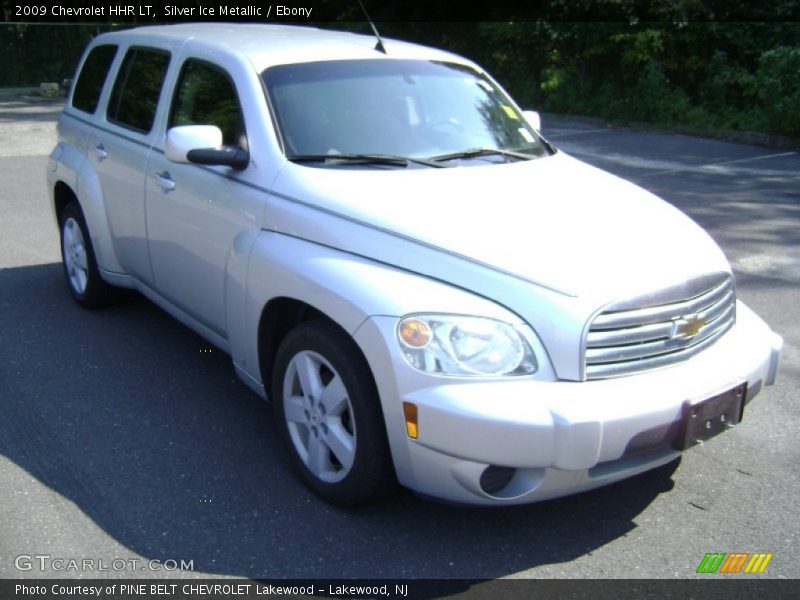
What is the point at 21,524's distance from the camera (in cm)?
357

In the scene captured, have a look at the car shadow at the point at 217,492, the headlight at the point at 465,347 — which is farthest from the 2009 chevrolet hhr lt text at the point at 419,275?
the car shadow at the point at 217,492

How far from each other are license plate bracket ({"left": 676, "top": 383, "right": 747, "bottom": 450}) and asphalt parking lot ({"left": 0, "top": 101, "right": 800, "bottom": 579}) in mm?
450

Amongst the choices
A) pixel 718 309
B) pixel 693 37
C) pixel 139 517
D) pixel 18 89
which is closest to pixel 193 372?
pixel 139 517

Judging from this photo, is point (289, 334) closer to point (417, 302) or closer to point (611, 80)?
point (417, 302)

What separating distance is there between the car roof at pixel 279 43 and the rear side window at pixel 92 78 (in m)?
0.34

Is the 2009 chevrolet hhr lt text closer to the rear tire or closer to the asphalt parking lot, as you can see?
the asphalt parking lot

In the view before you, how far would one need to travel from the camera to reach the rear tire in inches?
231

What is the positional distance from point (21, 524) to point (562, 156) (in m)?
3.03

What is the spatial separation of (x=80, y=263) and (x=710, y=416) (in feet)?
13.9

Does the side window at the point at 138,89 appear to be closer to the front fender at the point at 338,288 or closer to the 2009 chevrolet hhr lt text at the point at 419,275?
the 2009 chevrolet hhr lt text at the point at 419,275

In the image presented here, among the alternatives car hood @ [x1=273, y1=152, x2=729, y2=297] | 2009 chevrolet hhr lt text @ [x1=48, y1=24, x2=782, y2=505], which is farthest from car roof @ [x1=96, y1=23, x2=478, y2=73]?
car hood @ [x1=273, y1=152, x2=729, y2=297]

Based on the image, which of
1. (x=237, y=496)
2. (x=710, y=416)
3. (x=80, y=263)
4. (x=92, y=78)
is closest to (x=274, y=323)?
(x=237, y=496)

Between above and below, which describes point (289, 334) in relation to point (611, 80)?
above

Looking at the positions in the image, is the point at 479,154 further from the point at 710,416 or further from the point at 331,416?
the point at 710,416
